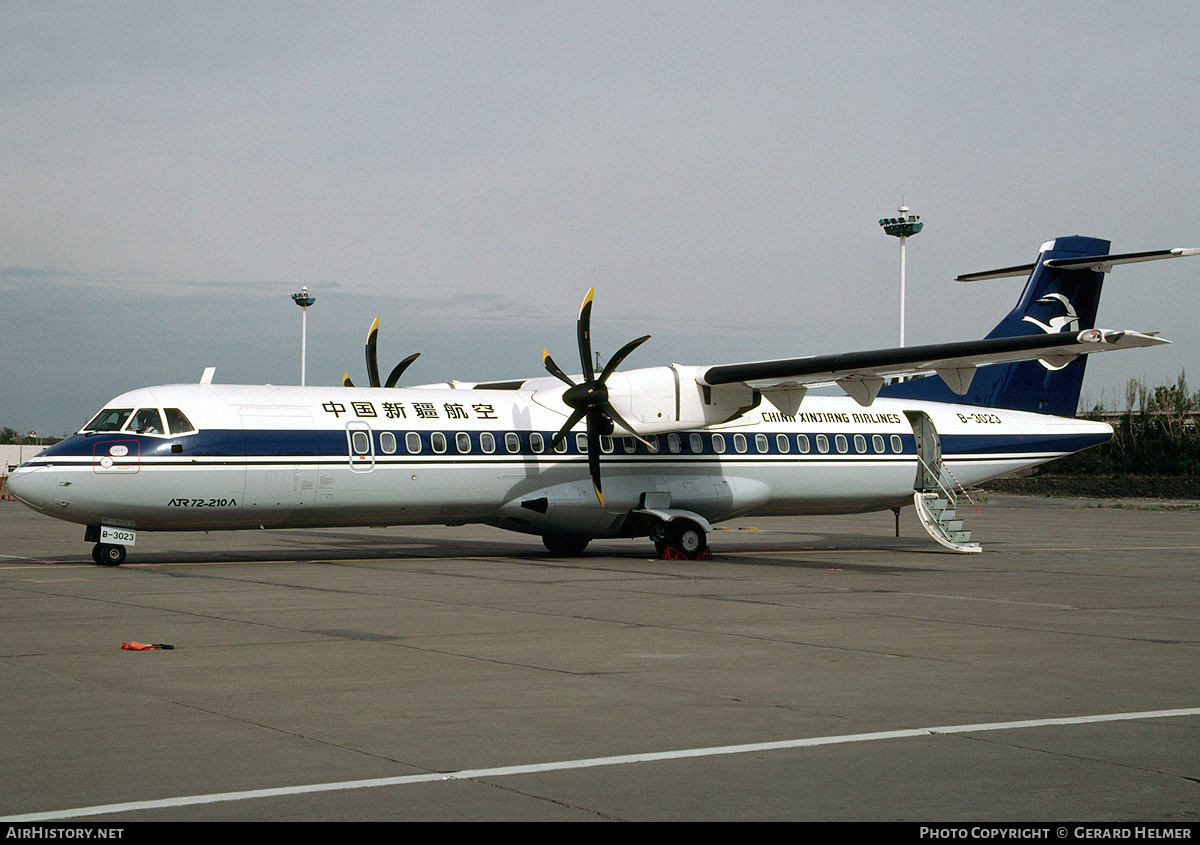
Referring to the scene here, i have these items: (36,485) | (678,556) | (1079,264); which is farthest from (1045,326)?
(36,485)

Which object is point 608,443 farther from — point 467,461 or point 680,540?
point 467,461

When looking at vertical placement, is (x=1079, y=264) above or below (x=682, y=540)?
above

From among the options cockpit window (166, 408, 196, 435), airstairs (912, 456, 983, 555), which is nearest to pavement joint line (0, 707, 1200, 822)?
cockpit window (166, 408, 196, 435)

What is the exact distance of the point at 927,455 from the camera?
28.0 m

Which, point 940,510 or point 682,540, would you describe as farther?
point 940,510

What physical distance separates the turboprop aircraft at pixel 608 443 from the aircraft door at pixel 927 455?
0.16 feet

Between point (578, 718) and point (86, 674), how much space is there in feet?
14.5

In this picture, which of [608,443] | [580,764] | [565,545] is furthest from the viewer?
[565,545]

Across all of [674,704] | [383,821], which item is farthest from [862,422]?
[383,821]

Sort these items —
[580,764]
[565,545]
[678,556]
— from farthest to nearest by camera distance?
[565,545] → [678,556] → [580,764]

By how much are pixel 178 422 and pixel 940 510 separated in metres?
16.4

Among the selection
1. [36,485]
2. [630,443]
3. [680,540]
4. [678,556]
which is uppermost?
[630,443]

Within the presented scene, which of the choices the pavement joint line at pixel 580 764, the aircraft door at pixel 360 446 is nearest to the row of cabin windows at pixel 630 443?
the aircraft door at pixel 360 446

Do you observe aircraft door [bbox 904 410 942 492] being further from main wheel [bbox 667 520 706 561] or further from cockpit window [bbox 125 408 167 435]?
cockpit window [bbox 125 408 167 435]
